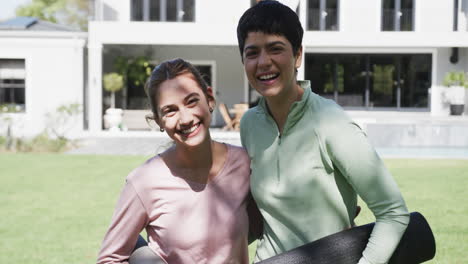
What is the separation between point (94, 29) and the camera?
1759cm

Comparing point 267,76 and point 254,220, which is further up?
point 267,76

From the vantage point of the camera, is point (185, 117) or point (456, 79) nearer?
point (185, 117)

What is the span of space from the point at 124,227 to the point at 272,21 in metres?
0.84

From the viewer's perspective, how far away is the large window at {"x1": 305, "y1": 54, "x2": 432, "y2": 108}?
871 inches

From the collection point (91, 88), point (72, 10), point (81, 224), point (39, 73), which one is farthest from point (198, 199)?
point (72, 10)

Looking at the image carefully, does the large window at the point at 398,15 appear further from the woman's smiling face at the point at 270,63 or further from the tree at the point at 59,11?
the tree at the point at 59,11

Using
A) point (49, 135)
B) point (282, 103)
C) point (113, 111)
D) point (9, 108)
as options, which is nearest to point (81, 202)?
point (282, 103)

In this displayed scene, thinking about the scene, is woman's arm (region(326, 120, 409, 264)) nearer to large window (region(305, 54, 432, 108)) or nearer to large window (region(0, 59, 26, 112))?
large window (region(0, 59, 26, 112))

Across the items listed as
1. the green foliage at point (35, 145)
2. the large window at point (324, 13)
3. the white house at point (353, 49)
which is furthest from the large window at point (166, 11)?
the green foliage at point (35, 145)

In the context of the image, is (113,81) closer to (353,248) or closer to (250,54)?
(250,54)

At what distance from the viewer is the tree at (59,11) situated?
41.4 metres

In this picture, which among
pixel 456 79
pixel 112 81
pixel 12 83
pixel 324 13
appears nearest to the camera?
pixel 112 81

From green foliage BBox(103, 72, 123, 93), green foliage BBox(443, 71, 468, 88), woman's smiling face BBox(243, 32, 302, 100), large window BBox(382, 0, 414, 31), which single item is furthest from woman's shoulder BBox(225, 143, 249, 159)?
large window BBox(382, 0, 414, 31)

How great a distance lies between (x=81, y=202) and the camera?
25.2ft
